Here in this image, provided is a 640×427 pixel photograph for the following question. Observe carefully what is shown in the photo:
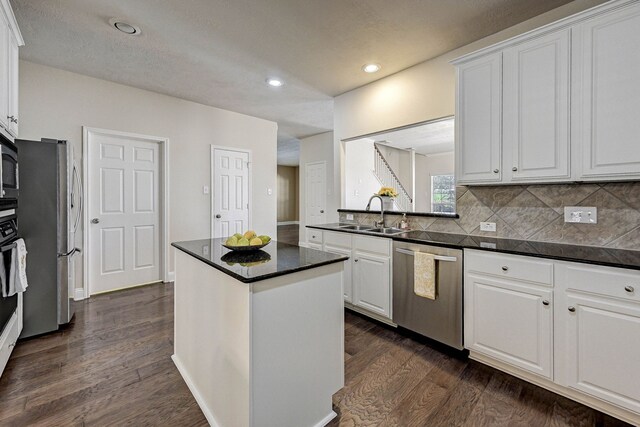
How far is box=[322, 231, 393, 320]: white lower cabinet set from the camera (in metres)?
2.65

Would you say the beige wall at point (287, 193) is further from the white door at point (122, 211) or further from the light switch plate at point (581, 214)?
the light switch plate at point (581, 214)

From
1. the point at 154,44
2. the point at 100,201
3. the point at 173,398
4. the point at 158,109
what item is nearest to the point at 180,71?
the point at 154,44

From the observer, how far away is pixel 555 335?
1728 mm

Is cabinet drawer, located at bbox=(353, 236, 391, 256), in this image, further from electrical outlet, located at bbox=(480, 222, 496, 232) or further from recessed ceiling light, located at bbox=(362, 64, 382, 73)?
recessed ceiling light, located at bbox=(362, 64, 382, 73)

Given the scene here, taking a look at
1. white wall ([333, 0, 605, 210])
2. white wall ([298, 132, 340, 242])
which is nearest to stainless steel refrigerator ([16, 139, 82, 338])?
white wall ([333, 0, 605, 210])

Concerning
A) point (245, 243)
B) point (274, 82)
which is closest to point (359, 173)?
point (274, 82)

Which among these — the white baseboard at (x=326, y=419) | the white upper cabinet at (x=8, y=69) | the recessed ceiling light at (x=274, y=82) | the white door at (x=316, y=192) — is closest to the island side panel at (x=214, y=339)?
the white baseboard at (x=326, y=419)

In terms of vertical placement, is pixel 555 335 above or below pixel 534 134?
below

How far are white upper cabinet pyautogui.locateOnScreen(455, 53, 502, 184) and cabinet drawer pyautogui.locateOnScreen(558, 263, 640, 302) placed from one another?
79 cm

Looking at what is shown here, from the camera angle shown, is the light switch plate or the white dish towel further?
the light switch plate

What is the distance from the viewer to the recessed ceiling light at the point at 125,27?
7.84ft

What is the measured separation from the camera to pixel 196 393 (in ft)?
5.74

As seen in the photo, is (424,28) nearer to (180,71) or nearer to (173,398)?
(180,71)

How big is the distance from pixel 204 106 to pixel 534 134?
4208mm
